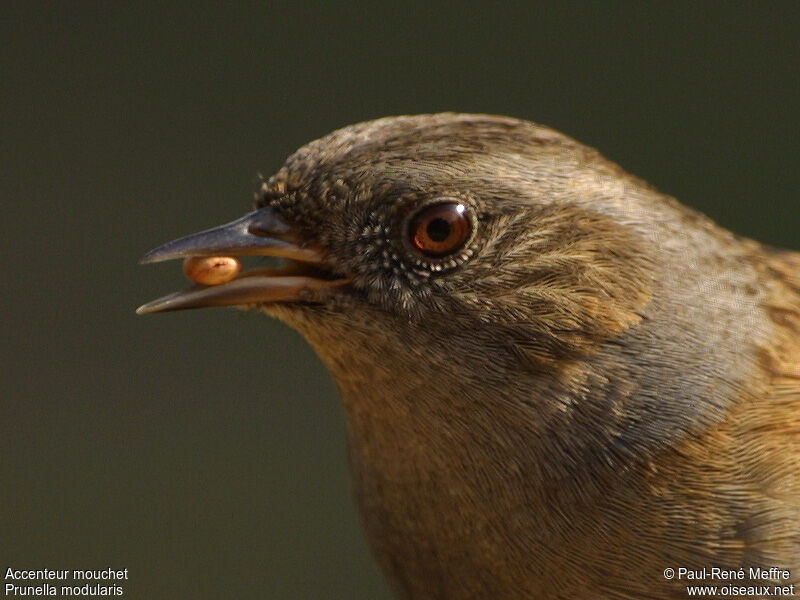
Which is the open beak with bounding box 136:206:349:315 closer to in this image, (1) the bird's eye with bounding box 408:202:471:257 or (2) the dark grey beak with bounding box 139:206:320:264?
(2) the dark grey beak with bounding box 139:206:320:264

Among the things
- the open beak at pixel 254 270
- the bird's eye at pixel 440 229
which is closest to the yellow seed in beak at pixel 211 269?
the open beak at pixel 254 270

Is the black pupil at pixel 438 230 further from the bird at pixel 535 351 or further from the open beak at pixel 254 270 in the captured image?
the open beak at pixel 254 270

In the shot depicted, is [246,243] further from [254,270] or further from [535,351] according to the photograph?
[535,351]

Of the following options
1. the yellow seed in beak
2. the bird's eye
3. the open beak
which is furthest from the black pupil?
the yellow seed in beak

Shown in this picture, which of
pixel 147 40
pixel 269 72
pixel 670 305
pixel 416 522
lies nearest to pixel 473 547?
pixel 416 522

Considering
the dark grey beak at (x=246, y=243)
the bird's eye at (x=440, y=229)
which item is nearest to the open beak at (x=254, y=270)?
the dark grey beak at (x=246, y=243)

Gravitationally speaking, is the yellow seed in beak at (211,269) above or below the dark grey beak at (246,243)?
below

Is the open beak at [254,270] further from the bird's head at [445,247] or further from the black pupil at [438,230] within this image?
the black pupil at [438,230]
